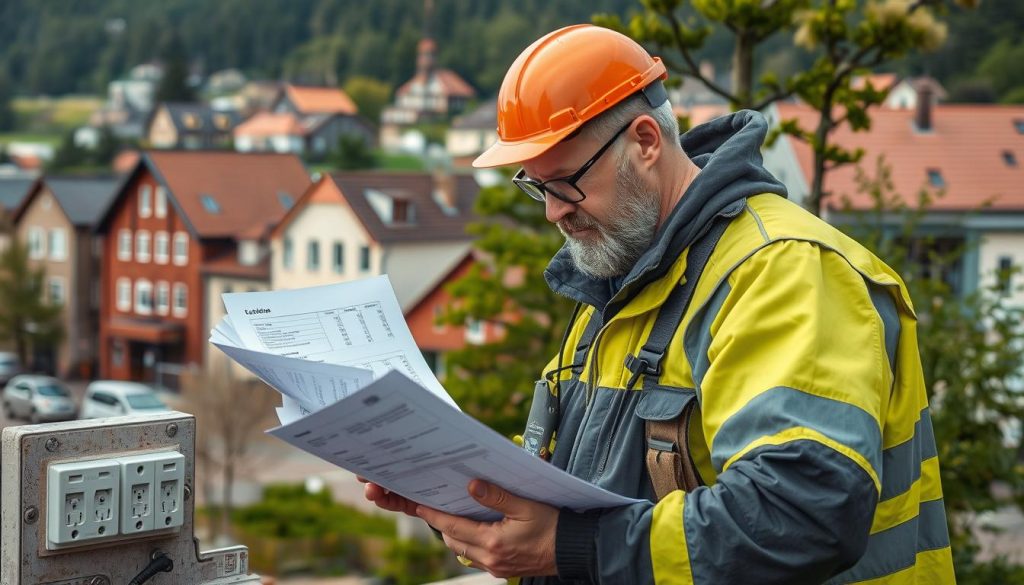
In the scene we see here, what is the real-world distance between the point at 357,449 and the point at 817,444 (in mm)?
669

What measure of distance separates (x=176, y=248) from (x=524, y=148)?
135ft

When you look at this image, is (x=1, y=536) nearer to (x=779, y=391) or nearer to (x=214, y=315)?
(x=779, y=391)

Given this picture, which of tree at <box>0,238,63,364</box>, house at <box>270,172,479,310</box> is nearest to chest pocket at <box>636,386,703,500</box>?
house at <box>270,172,479,310</box>

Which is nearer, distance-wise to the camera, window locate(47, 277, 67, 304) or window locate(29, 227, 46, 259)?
window locate(29, 227, 46, 259)

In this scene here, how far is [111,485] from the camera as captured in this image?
94.4 inches

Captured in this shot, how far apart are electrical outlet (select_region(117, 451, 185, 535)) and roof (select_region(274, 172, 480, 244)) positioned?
32426 mm

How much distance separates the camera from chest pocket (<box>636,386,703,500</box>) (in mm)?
2152

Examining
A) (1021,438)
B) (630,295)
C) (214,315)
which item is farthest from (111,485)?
(214,315)

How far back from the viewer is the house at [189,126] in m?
100

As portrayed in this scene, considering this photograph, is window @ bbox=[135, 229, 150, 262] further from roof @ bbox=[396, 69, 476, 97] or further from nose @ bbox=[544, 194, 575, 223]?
roof @ bbox=[396, 69, 476, 97]

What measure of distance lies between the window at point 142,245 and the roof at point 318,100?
6065 centimetres

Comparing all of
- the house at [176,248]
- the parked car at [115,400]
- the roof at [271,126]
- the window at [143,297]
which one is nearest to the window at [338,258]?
the house at [176,248]

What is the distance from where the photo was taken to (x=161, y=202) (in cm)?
4288

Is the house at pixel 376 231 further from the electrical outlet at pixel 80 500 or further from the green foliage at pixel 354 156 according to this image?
the green foliage at pixel 354 156
